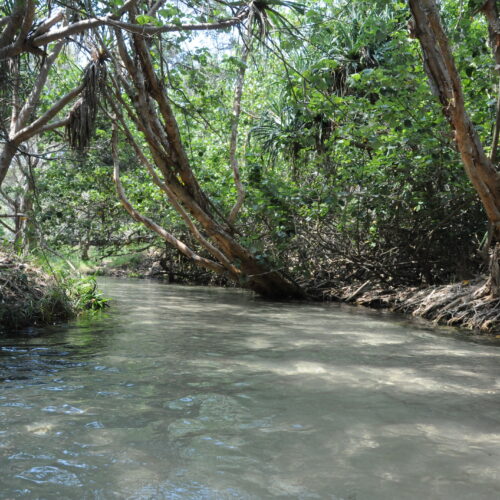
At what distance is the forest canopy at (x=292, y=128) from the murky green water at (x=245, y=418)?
6.78ft

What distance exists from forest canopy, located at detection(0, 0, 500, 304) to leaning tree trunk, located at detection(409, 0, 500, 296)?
0.02 metres

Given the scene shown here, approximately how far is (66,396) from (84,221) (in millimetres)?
11993

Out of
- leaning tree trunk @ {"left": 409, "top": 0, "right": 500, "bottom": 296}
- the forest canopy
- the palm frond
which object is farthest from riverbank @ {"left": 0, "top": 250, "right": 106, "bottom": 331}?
leaning tree trunk @ {"left": 409, "top": 0, "right": 500, "bottom": 296}

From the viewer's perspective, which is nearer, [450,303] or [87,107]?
[87,107]

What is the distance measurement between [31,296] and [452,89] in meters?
5.18

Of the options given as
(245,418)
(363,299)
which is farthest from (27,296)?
(363,299)

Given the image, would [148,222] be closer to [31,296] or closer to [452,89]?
[31,296]

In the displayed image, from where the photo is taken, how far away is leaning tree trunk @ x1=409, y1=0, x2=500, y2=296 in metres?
5.08

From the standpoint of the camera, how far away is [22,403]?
9.60ft

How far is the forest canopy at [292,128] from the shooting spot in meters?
5.11

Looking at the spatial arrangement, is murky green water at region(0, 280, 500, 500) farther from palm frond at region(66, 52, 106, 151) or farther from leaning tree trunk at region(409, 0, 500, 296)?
palm frond at region(66, 52, 106, 151)

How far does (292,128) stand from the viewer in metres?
11.0

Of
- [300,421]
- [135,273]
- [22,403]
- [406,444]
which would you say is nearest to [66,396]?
[22,403]

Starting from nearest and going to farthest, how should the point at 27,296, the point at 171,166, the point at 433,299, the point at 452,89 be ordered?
the point at 452,89 → the point at 27,296 → the point at 433,299 → the point at 171,166
